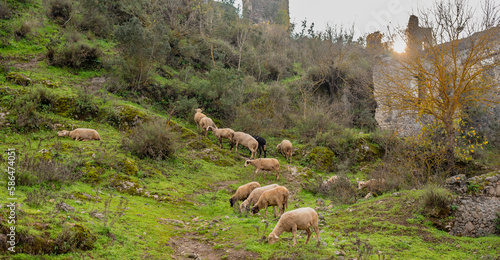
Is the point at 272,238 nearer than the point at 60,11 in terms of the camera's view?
Yes

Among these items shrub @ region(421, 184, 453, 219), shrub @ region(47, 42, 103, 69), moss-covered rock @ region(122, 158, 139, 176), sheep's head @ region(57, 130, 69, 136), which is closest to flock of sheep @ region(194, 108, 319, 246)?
moss-covered rock @ region(122, 158, 139, 176)

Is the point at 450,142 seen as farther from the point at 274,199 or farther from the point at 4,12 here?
the point at 4,12

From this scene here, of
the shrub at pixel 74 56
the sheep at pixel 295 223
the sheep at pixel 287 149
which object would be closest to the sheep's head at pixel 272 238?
the sheep at pixel 295 223

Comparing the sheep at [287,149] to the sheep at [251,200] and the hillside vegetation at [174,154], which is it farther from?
the sheep at [251,200]

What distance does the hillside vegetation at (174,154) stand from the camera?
572 centimetres

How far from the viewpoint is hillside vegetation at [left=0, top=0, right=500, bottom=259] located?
18.8ft

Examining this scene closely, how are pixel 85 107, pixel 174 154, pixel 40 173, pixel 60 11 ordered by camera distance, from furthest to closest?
pixel 60 11, pixel 85 107, pixel 174 154, pixel 40 173

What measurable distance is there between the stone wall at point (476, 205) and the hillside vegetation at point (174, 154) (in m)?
0.30

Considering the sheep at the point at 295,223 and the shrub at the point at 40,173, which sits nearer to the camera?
the sheep at the point at 295,223

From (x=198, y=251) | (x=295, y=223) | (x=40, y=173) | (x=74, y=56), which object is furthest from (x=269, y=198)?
(x=74, y=56)

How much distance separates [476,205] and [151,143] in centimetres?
1037

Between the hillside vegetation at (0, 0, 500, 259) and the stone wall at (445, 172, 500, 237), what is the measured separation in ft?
0.98

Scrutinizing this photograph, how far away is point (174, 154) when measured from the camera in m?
12.1

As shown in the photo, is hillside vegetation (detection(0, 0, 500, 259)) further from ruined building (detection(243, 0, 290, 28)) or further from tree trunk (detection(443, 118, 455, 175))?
ruined building (detection(243, 0, 290, 28))
